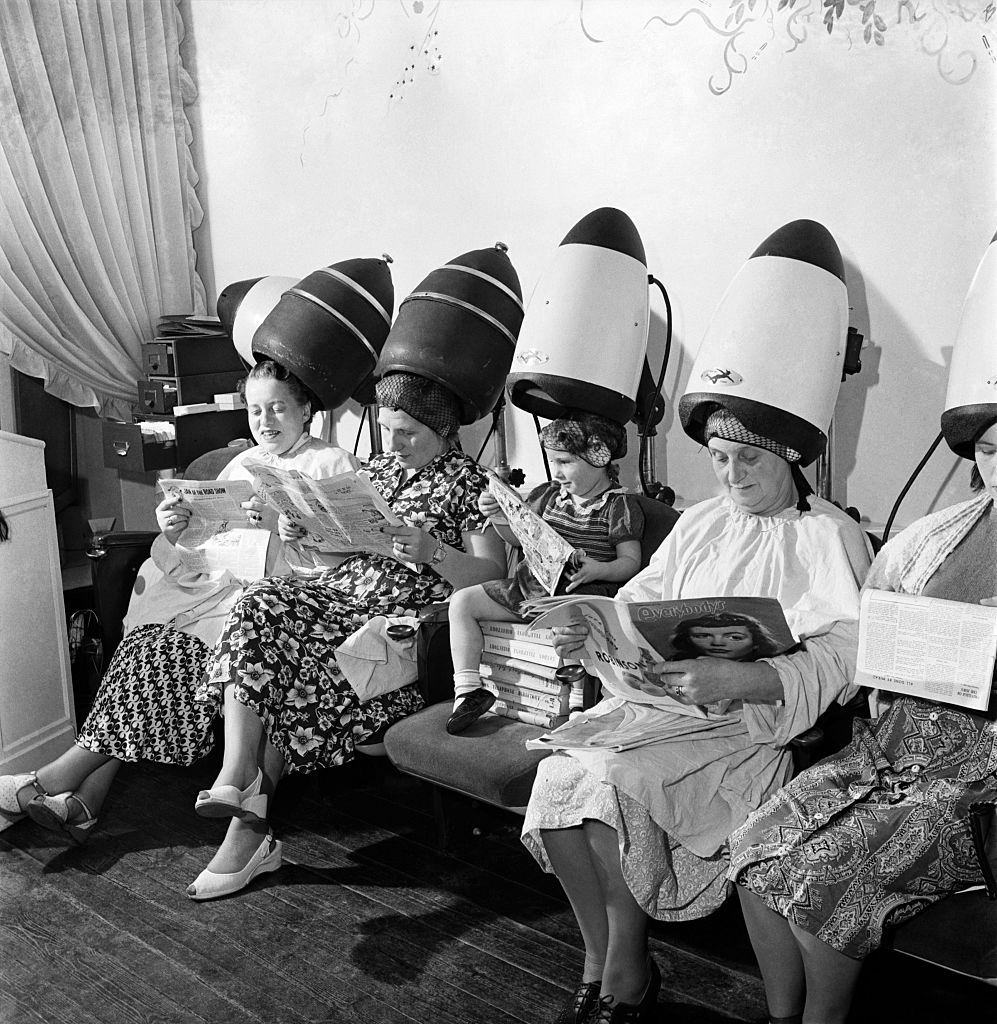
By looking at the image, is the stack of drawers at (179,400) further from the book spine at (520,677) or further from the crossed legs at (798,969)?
the crossed legs at (798,969)

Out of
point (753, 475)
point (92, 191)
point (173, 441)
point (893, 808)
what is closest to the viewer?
point (893, 808)

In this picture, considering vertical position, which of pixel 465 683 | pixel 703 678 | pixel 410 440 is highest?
pixel 410 440

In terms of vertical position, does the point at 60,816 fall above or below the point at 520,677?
below

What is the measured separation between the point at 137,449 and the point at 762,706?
2584mm

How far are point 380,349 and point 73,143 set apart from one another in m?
1.77

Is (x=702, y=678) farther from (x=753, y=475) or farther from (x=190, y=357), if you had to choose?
(x=190, y=357)

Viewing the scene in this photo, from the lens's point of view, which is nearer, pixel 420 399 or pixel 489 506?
pixel 489 506

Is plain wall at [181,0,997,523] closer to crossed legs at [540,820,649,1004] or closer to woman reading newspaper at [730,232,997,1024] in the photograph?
woman reading newspaper at [730,232,997,1024]

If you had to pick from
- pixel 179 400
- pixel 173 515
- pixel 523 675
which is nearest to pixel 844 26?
pixel 523 675

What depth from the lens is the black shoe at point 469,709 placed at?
93.0 inches

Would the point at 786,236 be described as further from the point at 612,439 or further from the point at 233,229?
the point at 233,229

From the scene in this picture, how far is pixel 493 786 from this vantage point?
218 cm

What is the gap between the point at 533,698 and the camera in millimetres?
2387

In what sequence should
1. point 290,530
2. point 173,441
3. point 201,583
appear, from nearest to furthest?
point 290,530 < point 201,583 < point 173,441
